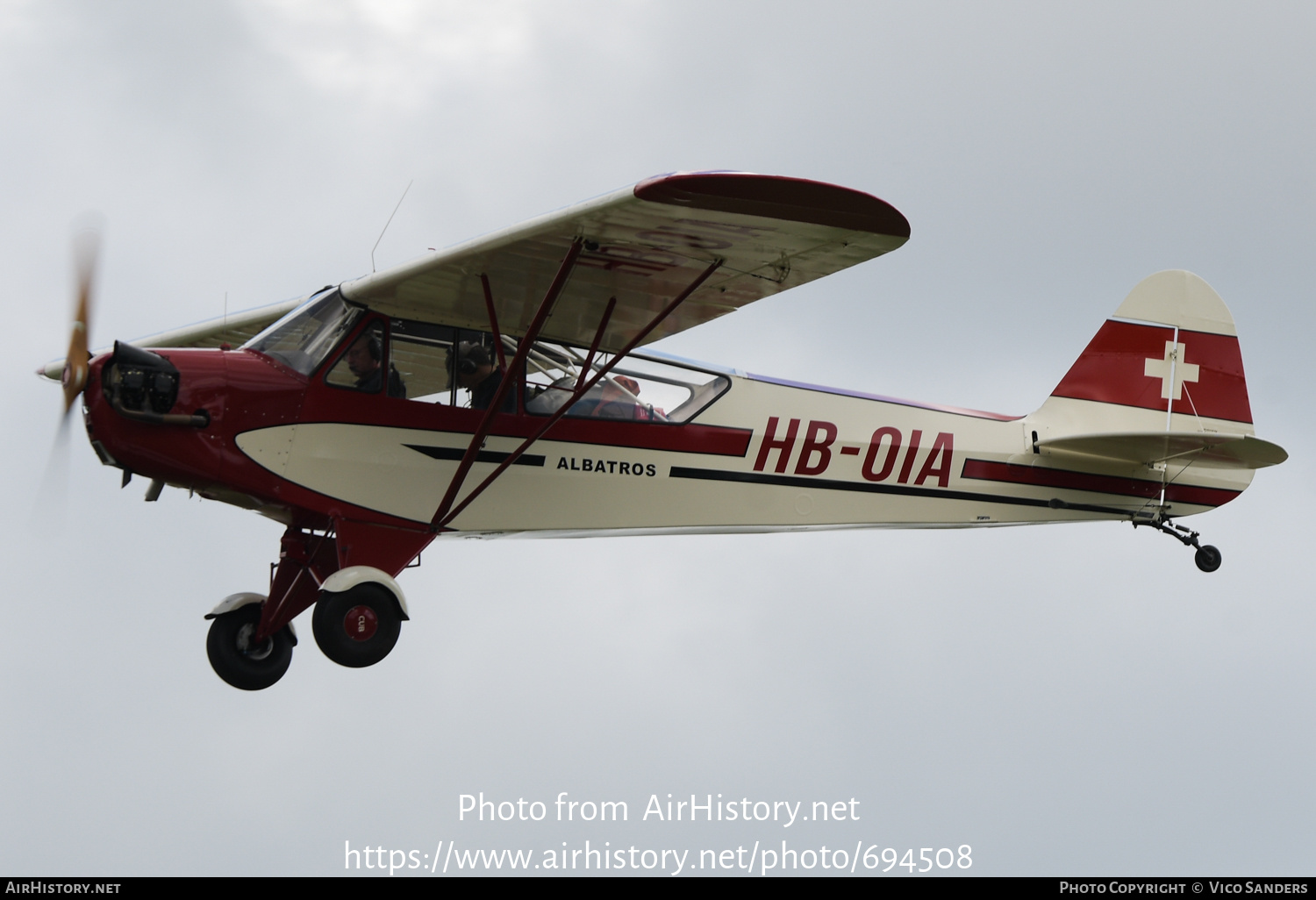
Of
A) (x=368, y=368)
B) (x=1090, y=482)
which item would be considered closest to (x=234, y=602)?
(x=368, y=368)

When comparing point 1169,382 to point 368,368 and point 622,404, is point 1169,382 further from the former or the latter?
point 368,368

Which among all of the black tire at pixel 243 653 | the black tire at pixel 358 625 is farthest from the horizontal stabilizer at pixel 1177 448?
the black tire at pixel 243 653

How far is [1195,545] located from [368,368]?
20.9 feet

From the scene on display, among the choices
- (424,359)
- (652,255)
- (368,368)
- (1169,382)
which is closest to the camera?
(652,255)

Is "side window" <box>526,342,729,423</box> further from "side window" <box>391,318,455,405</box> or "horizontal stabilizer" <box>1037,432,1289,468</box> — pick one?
"horizontal stabilizer" <box>1037,432,1289,468</box>

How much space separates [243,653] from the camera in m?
9.21

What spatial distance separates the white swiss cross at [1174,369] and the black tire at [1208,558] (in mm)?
1299

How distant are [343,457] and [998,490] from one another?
4860mm

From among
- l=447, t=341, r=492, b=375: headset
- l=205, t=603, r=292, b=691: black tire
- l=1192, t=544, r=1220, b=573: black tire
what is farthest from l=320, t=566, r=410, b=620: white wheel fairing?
l=1192, t=544, r=1220, b=573: black tire

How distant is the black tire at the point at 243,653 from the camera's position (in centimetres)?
918

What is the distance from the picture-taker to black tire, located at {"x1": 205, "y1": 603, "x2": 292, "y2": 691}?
9180 millimetres

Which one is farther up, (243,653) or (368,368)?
(368,368)

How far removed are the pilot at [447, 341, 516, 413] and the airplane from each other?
13mm

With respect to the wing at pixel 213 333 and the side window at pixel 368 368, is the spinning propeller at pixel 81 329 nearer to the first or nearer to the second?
the side window at pixel 368 368
